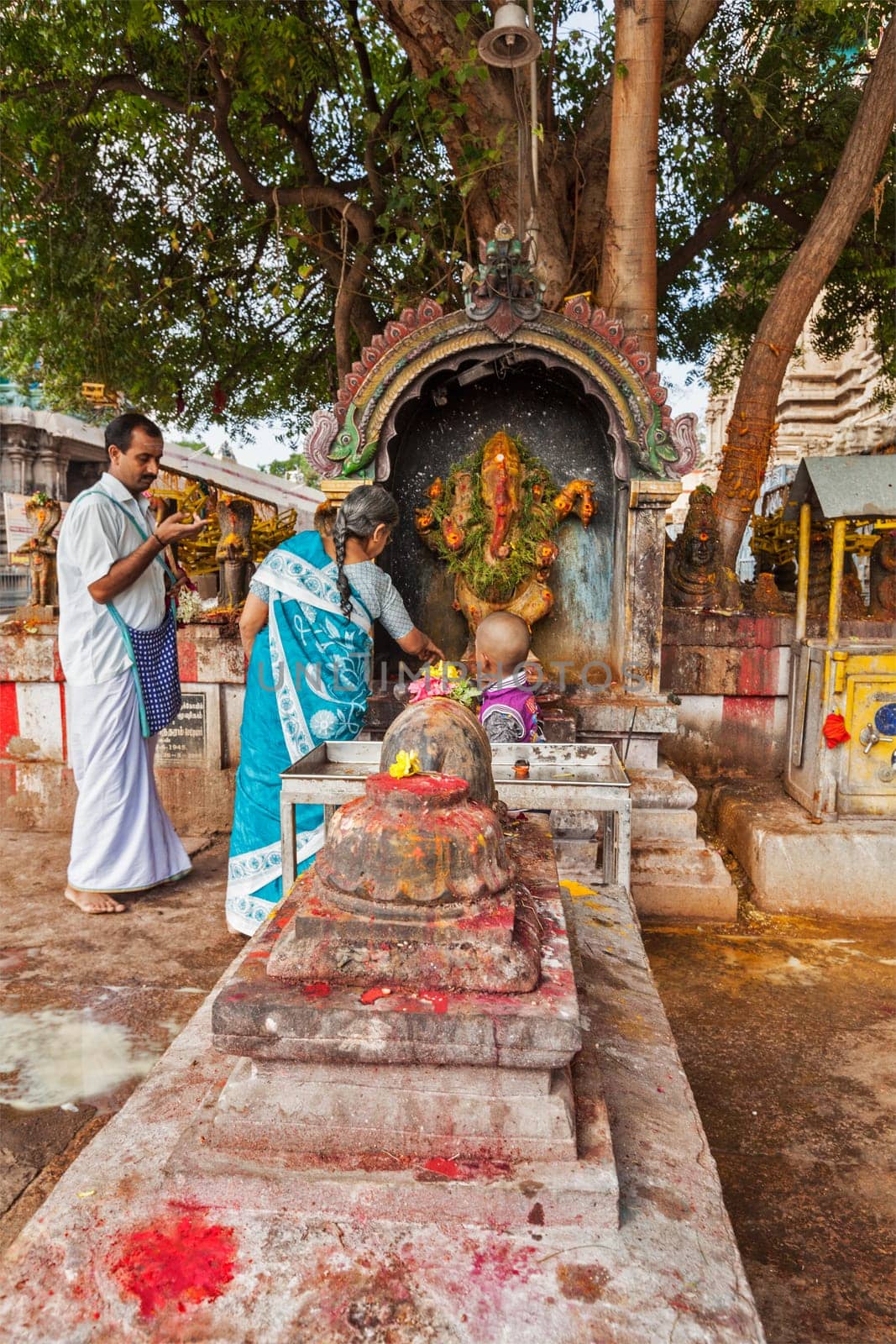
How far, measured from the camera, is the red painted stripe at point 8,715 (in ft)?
19.3

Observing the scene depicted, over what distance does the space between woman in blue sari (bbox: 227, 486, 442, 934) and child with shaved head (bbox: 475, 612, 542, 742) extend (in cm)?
49

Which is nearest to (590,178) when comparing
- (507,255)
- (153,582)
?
(507,255)

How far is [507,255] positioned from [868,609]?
10.4 feet

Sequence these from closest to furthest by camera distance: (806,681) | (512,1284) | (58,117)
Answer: (512,1284) → (806,681) → (58,117)

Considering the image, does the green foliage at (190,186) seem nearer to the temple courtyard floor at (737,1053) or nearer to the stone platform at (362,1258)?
the temple courtyard floor at (737,1053)

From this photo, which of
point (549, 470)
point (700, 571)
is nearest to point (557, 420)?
point (549, 470)

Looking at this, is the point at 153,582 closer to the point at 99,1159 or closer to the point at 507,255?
the point at 507,255

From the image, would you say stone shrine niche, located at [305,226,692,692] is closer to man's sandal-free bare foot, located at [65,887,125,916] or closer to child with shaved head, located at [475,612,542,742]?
child with shaved head, located at [475,612,542,742]

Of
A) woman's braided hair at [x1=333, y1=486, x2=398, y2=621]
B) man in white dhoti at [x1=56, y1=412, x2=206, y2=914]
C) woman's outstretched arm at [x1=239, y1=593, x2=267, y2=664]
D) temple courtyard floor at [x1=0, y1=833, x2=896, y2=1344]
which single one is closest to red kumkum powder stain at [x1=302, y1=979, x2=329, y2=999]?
temple courtyard floor at [x1=0, y1=833, x2=896, y2=1344]

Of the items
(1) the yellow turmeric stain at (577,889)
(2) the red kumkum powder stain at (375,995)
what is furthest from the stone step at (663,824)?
(2) the red kumkum powder stain at (375,995)

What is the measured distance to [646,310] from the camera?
612 centimetres

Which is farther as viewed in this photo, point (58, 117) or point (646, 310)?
point (58, 117)

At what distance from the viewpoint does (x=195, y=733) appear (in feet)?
19.1

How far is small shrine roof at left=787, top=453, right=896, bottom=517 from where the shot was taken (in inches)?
188
